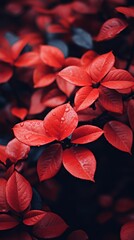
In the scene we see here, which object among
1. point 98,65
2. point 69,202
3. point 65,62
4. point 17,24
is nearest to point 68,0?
point 17,24

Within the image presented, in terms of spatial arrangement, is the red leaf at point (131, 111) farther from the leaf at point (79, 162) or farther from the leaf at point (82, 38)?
the leaf at point (82, 38)

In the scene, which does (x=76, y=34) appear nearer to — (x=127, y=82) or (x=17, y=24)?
(x=127, y=82)

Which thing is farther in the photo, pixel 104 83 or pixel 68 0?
pixel 68 0

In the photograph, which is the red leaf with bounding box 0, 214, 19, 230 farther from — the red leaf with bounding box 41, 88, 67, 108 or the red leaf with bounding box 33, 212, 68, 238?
the red leaf with bounding box 41, 88, 67, 108

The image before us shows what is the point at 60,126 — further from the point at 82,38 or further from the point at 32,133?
the point at 82,38

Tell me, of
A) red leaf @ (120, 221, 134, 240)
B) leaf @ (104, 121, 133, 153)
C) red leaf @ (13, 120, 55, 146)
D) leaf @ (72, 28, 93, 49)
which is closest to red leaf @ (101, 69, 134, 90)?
leaf @ (104, 121, 133, 153)

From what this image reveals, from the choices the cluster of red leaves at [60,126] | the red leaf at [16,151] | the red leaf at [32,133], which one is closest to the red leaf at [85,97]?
the cluster of red leaves at [60,126]

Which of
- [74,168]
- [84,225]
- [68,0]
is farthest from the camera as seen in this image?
[68,0]

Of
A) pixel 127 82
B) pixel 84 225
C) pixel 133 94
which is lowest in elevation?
pixel 84 225
